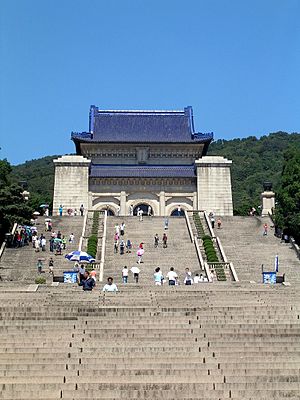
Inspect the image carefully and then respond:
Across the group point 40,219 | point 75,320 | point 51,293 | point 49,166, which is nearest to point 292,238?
point 40,219

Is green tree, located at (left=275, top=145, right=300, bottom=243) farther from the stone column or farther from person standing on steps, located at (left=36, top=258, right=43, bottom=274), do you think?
the stone column

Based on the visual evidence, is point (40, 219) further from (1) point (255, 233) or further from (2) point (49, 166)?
(2) point (49, 166)

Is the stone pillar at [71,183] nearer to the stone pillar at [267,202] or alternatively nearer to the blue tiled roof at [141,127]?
the blue tiled roof at [141,127]

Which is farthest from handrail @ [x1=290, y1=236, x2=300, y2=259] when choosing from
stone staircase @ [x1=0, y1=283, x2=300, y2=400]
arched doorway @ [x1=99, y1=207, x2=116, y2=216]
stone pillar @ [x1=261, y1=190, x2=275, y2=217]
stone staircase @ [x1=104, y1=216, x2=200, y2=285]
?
arched doorway @ [x1=99, y1=207, x2=116, y2=216]

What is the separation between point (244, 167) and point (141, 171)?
42.2 m

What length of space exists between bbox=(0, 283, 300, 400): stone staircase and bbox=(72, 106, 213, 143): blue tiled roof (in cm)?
3212

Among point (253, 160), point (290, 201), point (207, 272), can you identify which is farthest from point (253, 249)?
point (253, 160)

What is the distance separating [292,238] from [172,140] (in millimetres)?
20060

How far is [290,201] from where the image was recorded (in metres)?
28.9

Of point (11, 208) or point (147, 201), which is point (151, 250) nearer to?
point (11, 208)

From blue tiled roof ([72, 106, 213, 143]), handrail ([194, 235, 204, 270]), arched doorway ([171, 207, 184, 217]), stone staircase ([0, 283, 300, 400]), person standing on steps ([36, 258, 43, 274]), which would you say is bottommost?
stone staircase ([0, 283, 300, 400])

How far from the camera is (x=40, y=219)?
33938 millimetres

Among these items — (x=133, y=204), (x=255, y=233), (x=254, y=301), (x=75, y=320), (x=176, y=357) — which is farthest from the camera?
(x=133, y=204)

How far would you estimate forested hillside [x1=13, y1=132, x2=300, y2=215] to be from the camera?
68688 millimetres
